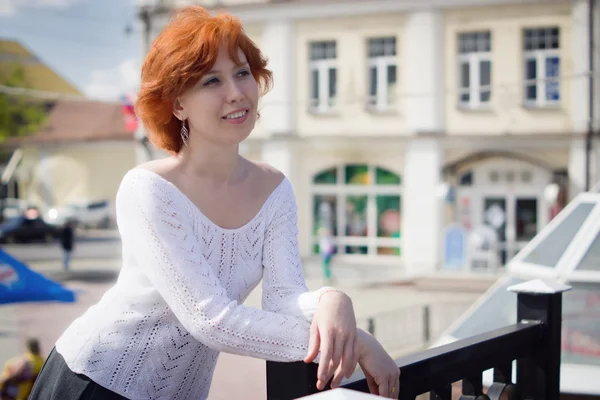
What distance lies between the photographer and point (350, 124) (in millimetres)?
17141

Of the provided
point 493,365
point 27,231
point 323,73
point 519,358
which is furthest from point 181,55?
point 27,231

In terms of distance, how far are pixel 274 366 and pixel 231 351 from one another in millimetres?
80

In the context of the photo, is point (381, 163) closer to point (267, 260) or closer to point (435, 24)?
point (435, 24)

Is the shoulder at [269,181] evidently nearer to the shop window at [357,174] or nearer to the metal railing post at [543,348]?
the metal railing post at [543,348]

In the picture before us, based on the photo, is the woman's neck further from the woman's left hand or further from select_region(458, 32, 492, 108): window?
select_region(458, 32, 492, 108): window

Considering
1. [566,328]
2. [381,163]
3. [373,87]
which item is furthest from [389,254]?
[566,328]

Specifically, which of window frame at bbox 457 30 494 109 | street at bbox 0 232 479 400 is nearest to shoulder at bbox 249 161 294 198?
street at bbox 0 232 479 400

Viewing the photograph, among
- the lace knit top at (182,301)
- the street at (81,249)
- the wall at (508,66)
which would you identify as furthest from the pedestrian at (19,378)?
the street at (81,249)

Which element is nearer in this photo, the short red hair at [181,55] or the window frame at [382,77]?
the short red hair at [181,55]

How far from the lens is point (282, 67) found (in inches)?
678

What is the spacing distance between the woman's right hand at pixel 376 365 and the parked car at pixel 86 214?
87.3ft

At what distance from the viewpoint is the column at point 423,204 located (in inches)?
640

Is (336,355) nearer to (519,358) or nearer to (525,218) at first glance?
(519,358)

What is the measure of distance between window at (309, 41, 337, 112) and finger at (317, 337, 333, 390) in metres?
16.0
